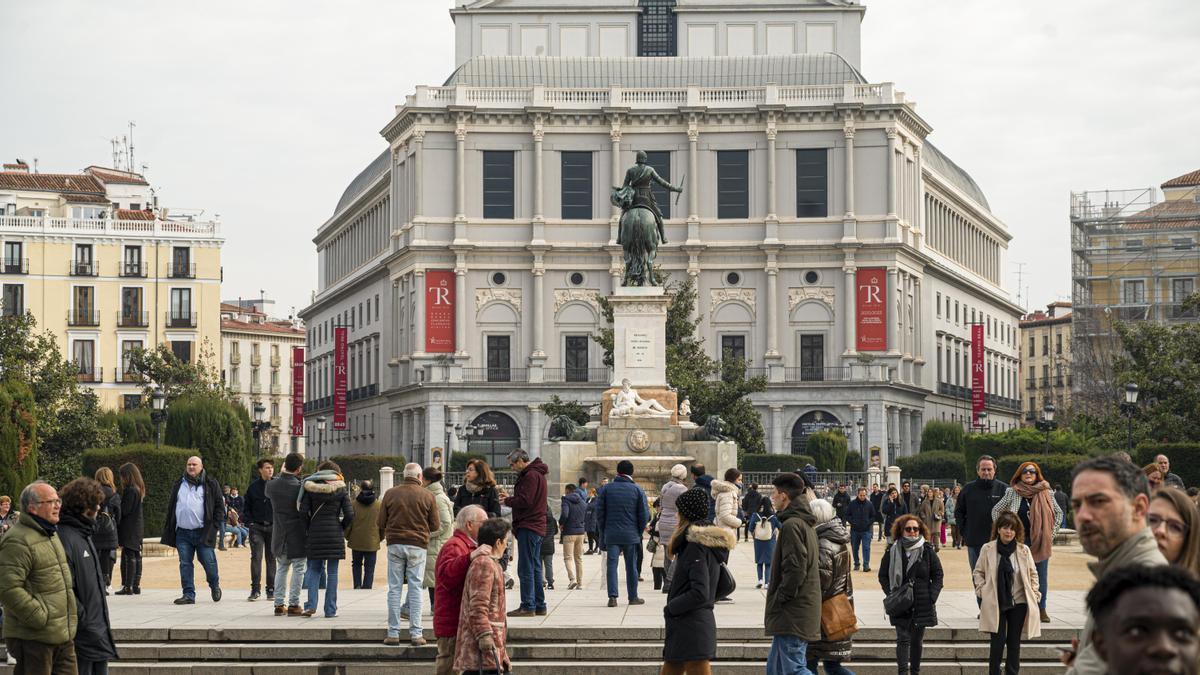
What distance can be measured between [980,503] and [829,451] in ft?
183

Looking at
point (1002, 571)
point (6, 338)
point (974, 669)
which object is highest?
point (6, 338)

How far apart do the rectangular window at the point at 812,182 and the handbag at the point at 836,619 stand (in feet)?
259

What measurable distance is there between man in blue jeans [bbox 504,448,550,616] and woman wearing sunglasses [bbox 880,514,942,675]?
5.42 metres

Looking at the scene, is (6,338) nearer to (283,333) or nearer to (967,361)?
(967,361)

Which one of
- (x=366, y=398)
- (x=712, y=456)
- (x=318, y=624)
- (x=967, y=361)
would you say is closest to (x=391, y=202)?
(x=366, y=398)

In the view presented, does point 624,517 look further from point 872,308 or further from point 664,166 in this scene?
point 664,166

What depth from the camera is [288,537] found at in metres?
20.6

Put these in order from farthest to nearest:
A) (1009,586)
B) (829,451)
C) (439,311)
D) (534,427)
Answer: (439,311), (534,427), (829,451), (1009,586)

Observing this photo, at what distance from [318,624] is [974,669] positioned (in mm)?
6753

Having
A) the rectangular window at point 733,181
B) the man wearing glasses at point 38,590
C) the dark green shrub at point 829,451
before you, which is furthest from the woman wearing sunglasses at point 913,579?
the rectangular window at point 733,181

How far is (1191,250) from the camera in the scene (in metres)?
84.6

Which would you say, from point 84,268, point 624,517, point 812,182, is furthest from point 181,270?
point 624,517

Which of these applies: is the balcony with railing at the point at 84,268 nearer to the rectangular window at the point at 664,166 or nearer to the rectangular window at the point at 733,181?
the rectangular window at the point at 664,166

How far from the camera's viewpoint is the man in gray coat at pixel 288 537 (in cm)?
2053
